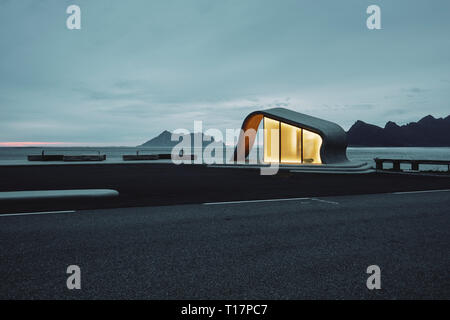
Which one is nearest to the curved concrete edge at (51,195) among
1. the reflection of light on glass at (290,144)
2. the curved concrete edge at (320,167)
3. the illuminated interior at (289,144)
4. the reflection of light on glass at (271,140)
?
the curved concrete edge at (320,167)

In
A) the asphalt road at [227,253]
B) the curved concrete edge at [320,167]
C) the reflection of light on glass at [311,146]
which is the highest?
the reflection of light on glass at [311,146]

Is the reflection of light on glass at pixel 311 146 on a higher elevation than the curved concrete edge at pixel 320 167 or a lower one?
higher

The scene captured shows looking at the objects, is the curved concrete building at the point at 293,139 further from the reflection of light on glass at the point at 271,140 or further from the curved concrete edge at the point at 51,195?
the curved concrete edge at the point at 51,195

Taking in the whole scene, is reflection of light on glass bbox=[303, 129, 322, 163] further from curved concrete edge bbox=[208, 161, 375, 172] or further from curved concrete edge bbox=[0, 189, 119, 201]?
curved concrete edge bbox=[0, 189, 119, 201]

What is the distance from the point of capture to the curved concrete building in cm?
2558

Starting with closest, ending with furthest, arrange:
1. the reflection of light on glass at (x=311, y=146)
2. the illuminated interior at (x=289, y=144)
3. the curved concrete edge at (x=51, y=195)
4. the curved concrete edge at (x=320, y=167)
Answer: the curved concrete edge at (x=51, y=195) < the curved concrete edge at (x=320, y=167) < the reflection of light on glass at (x=311, y=146) < the illuminated interior at (x=289, y=144)

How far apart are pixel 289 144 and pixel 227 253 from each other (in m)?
23.4

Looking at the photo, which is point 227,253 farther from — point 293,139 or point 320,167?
point 293,139

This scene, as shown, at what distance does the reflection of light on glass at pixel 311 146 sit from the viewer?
25969 mm

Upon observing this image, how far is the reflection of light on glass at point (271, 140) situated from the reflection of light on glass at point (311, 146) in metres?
2.38
